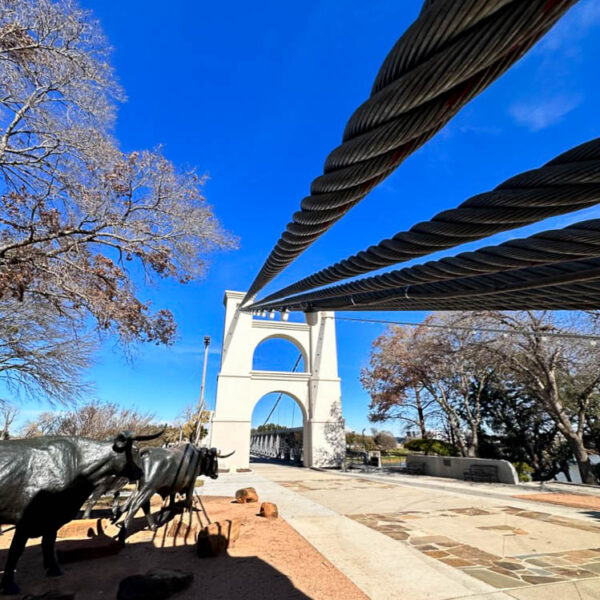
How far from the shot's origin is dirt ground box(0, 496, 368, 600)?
2.99 meters

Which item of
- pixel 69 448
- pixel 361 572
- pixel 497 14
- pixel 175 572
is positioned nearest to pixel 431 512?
pixel 361 572

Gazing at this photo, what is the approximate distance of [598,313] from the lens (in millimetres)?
9883

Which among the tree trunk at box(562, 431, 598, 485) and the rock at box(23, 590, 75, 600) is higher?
the tree trunk at box(562, 431, 598, 485)

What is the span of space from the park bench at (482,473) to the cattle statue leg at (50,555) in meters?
12.5

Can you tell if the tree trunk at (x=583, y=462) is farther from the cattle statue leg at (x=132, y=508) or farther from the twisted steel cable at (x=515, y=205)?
the twisted steel cable at (x=515, y=205)

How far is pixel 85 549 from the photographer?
12.3 ft

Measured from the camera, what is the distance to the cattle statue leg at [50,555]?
3.19m

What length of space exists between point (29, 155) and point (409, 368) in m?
16.7

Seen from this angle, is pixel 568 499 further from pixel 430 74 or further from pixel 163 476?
pixel 430 74

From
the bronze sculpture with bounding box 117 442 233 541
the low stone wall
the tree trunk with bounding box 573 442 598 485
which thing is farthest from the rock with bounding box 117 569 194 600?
the tree trunk with bounding box 573 442 598 485

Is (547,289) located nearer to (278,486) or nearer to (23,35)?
(23,35)

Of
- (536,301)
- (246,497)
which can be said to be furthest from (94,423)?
(536,301)

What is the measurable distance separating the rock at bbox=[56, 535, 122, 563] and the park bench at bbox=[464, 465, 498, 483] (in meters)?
11.8

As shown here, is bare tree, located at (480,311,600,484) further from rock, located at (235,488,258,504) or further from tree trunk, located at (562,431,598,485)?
rock, located at (235,488,258,504)
